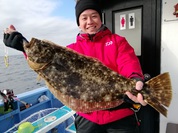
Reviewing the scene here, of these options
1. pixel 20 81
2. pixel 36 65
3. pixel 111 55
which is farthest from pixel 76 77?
pixel 20 81

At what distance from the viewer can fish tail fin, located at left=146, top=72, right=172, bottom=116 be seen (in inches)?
53.5

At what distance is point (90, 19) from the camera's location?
1.89 m

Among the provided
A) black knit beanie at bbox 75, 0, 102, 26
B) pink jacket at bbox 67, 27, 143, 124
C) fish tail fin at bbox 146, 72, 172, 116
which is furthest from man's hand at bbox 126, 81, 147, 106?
black knit beanie at bbox 75, 0, 102, 26

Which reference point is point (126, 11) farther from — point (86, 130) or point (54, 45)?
point (86, 130)

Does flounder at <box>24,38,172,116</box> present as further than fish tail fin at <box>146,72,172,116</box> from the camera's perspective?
Yes

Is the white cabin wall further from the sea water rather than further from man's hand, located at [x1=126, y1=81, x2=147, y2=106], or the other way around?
the sea water

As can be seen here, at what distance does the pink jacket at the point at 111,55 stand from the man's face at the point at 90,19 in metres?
0.08

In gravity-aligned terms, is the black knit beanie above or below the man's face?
above

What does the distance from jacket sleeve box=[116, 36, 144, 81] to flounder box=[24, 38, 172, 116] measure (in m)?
0.12

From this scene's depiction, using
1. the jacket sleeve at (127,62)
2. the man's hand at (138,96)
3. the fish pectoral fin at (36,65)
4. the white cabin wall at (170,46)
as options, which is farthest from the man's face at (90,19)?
the white cabin wall at (170,46)

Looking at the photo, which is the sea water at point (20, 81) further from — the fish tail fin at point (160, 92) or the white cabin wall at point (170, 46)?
the white cabin wall at point (170, 46)

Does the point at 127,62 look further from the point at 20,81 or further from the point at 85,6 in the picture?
the point at 20,81

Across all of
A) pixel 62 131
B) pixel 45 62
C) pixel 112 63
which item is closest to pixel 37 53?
pixel 45 62

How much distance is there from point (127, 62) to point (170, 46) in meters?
1.51
